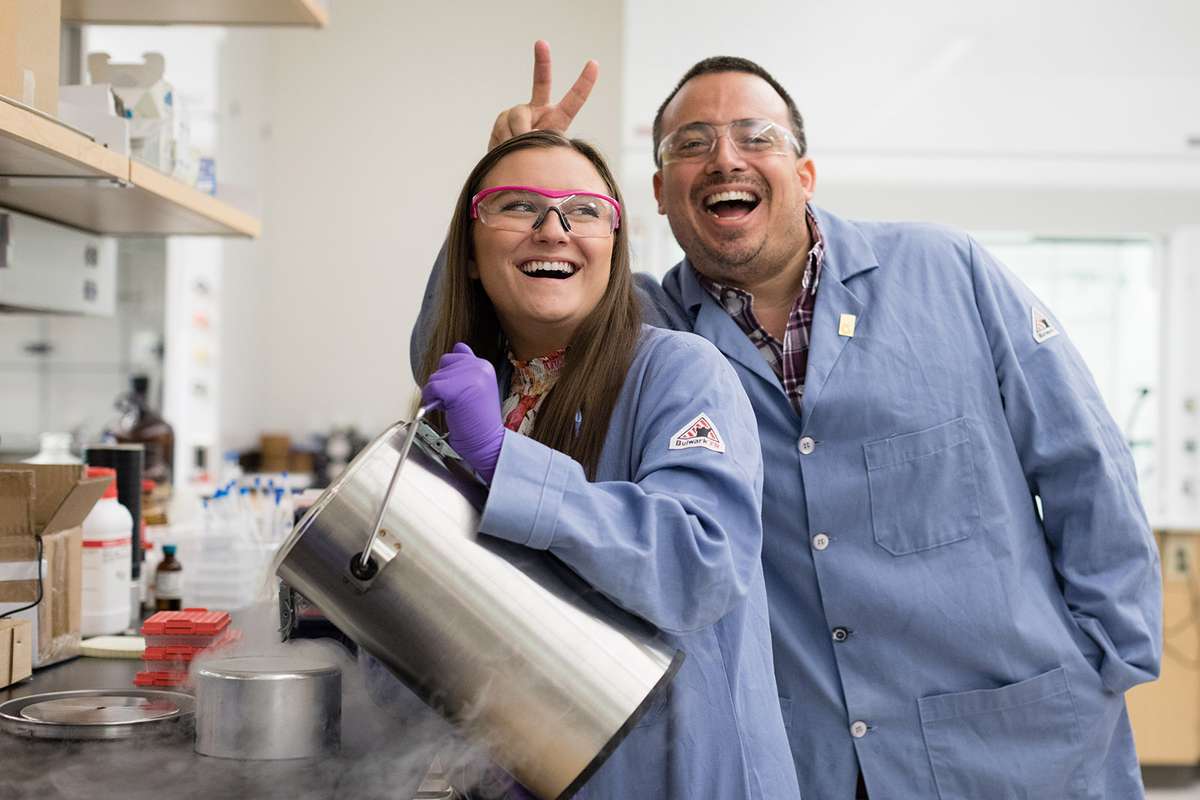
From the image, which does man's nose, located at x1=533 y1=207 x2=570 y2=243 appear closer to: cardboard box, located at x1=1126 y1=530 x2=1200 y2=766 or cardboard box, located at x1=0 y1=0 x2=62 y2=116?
cardboard box, located at x1=0 y1=0 x2=62 y2=116

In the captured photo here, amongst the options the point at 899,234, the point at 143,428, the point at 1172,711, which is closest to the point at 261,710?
the point at 899,234

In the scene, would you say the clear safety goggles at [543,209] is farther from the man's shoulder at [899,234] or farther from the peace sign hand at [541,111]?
the man's shoulder at [899,234]

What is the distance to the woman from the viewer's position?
1048mm

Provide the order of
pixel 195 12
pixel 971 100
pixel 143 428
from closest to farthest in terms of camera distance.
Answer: pixel 195 12 < pixel 143 428 < pixel 971 100

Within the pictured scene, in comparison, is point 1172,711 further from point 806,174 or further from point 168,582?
point 168,582

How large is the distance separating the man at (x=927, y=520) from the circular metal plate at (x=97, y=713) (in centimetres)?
76

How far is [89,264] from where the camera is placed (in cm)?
248

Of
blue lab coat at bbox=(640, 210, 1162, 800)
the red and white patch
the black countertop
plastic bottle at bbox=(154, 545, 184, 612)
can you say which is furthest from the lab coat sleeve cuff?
plastic bottle at bbox=(154, 545, 184, 612)

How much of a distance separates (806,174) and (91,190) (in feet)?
3.79

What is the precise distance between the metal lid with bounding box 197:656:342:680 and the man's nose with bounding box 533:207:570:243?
496mm

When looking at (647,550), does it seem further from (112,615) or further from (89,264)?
(89,264)

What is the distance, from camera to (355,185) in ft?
16.5

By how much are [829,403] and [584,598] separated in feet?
2.42

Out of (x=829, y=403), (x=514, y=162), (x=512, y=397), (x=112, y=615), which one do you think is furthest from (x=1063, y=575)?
(x=112, y=615)
